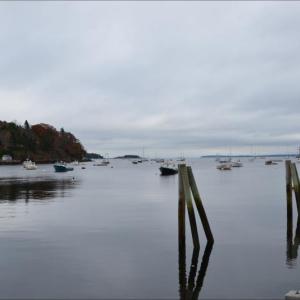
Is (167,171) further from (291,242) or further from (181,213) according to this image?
(181,213)

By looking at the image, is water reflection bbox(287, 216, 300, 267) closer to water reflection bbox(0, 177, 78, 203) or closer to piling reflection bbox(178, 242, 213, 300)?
piling reflection bbox(178, 242, 213, 300)

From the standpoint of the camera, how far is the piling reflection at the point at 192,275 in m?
17.5

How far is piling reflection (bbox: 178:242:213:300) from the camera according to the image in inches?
689

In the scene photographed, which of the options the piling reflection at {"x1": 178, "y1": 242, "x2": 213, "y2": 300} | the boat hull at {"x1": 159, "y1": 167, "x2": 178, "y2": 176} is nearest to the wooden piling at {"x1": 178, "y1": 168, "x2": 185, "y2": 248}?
the piling reflection at {"x1": 178, "y1": 242, "x2": 213, "y2": 300}

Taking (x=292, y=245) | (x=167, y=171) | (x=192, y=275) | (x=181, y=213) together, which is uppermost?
(x=181, y=213)

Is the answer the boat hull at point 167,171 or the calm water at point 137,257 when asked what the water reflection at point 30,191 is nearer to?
the calm water at point 137,257

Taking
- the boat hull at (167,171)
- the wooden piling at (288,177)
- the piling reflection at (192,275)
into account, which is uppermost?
the wooden piling at (288,177)

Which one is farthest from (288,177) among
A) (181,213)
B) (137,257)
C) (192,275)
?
(192,275)

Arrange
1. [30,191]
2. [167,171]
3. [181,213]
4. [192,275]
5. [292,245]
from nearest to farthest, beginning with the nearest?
[192,275] < [181,213] < [292,245] < [30,191] < [167,171]

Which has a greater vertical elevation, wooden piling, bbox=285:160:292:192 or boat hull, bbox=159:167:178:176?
wooden piling, bbox=285:160:292:192

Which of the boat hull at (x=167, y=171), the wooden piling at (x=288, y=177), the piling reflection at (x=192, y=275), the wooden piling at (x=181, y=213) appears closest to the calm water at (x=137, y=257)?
the piling reflection at (x=192, y=275)

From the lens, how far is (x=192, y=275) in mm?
19875

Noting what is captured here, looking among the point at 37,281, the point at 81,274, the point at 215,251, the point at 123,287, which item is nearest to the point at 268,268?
the point at 215,251

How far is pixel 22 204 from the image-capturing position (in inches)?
1837
